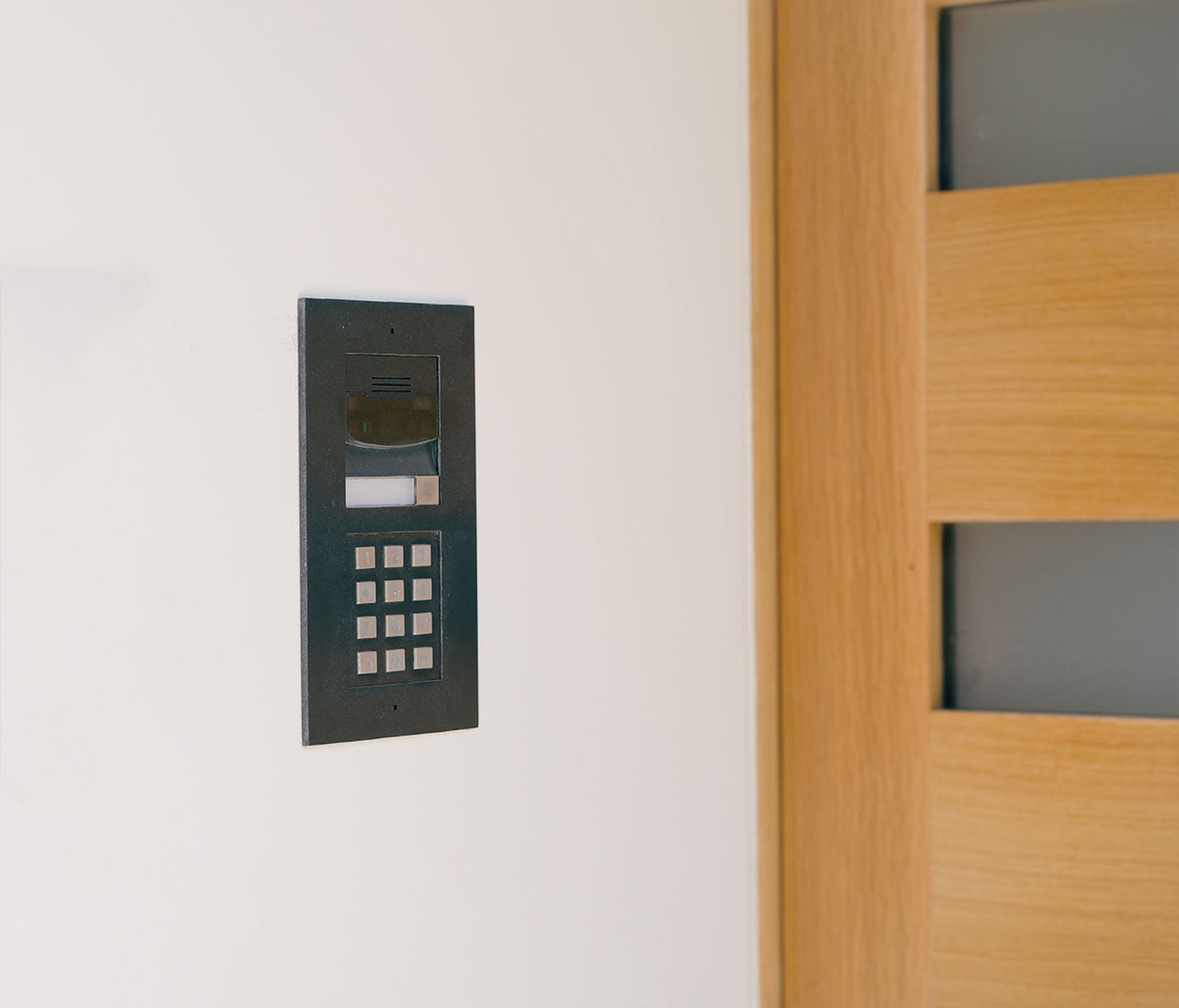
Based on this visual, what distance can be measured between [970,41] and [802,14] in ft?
0.48

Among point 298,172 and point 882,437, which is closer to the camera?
point 298,172

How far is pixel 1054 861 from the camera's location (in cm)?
99

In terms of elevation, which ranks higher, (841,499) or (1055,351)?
(1055,351)

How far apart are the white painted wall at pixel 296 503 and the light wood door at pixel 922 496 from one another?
5 cm

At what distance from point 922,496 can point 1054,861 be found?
0.32 meters

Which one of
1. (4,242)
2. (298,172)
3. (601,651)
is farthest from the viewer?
(601,651)

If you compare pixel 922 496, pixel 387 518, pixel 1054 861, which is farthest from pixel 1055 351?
pixel 387 518

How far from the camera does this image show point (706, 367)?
1033mm

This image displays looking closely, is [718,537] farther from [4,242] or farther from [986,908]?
[4,242]

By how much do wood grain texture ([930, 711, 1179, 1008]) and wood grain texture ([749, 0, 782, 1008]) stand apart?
14 cm

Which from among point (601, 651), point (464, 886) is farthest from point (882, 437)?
point (464, 886)

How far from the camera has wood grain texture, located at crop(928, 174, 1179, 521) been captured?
3.17 ft

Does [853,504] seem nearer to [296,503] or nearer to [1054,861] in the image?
[1054,861]

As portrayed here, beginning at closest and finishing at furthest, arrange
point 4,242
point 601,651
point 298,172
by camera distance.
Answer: point 4,242 < point 298,172 < point 601,651
